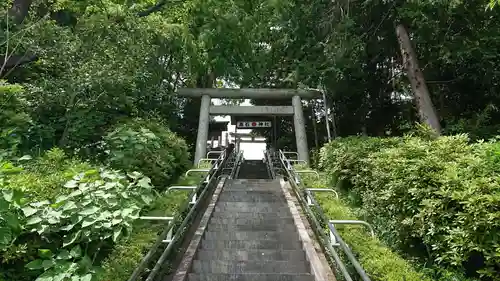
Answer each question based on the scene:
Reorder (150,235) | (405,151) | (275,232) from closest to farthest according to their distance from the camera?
(150,235) → (405,151) → (275,232)

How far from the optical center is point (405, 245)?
4879mm

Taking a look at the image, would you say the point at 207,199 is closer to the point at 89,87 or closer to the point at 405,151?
the point at 89,87

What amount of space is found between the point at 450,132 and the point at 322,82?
4018 mm

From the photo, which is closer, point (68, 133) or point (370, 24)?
point (68, 133)

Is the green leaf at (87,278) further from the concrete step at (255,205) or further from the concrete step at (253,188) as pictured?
the concrete step at (253,188)

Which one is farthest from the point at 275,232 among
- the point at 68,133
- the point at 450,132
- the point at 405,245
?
the point at 450,132

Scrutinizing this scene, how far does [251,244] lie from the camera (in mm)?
5355

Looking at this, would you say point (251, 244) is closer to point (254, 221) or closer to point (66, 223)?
point (254, 221)

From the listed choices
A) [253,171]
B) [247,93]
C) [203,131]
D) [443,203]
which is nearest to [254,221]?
[443,203]

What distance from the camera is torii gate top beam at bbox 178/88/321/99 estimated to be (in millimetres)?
14508

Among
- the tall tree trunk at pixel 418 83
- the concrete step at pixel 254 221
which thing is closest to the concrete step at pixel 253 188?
the concrete step at pixel 254 221

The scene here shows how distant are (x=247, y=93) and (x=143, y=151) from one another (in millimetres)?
8476

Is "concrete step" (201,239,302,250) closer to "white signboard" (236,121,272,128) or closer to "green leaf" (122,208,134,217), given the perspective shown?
"green leaf" (122,208,134,217)

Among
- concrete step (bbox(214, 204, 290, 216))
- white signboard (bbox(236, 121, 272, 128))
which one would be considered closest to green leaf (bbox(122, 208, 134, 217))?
concrete step (bbox(214, 204, 290, 216))
